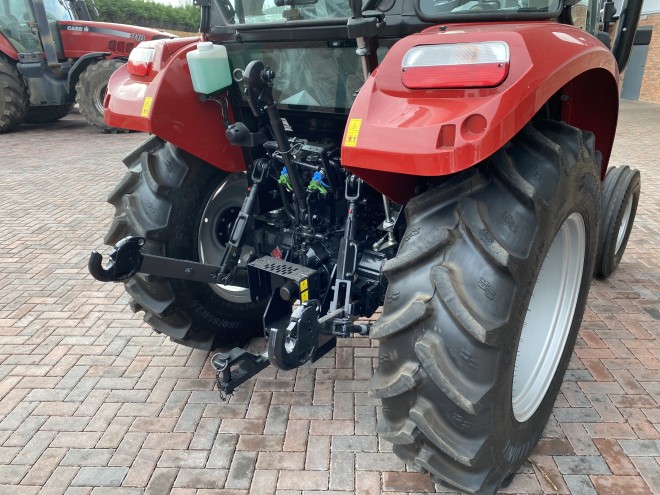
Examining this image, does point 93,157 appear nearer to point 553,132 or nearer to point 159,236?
point 159,236

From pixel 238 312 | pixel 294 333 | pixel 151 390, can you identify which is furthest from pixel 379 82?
pixel 151 390

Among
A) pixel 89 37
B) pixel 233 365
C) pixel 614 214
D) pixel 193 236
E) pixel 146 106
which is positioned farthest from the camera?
pixel 89 37

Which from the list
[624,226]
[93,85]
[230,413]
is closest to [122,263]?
[230,413]

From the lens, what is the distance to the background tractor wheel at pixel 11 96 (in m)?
10.6

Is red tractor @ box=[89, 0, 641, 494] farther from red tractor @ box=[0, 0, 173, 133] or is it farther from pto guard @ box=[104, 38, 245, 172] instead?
red tractor @ box=[0, 0, 173, 133]

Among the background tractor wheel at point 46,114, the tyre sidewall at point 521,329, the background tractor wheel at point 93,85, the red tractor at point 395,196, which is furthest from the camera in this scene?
the background tractor wheel at point 46,114

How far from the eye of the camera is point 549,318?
2.71 m

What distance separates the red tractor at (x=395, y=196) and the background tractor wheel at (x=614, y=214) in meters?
1.10

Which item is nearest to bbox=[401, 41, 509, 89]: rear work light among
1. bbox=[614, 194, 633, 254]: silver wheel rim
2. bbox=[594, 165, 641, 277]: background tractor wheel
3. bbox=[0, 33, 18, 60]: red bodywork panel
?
bbox=[594, 165, 641, 277]: background tractor wheel

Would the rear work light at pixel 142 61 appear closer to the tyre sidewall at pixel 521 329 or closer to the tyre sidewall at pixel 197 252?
the tyre sidewall at pixel 197 252

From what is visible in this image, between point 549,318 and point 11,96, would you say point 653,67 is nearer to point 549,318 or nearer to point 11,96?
point 11,96

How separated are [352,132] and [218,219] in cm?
157

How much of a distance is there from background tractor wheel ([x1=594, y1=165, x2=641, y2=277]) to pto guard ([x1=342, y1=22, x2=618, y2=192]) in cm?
248

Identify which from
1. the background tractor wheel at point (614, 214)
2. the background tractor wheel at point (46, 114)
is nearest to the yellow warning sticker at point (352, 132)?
the background tractor wheel at point (614, 214)
